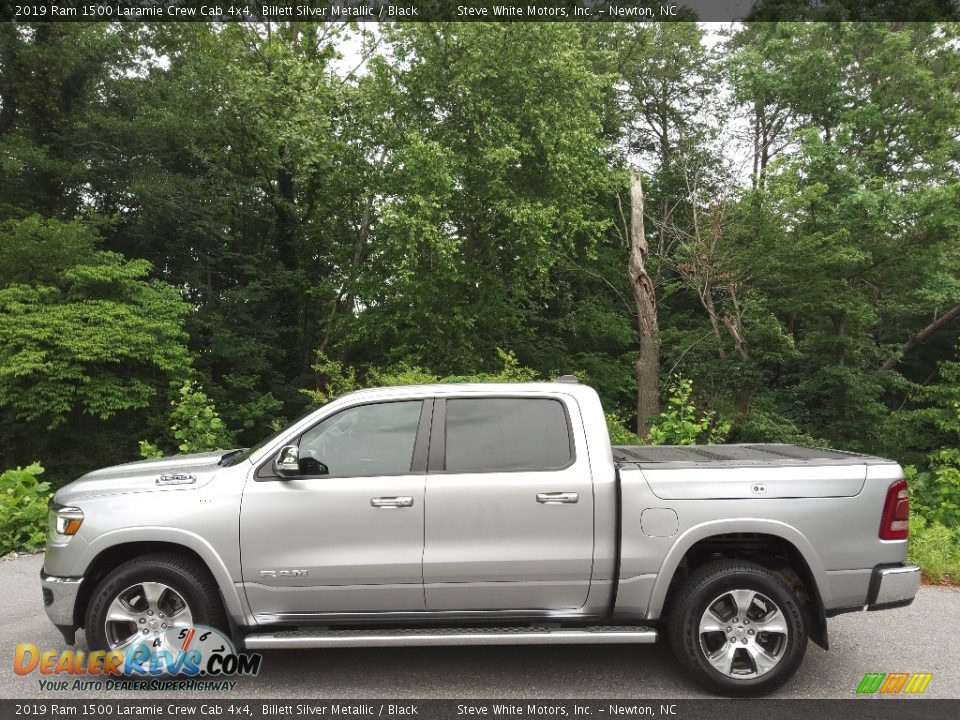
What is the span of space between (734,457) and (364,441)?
7.86ft

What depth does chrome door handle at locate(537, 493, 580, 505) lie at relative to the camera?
169 inches

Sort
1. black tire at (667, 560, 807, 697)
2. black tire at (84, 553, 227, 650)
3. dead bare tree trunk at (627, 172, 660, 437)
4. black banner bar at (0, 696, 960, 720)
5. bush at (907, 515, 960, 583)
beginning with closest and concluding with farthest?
1. black banner bar at (0, 696, 960, 720)
2. black tire at (667, 560, 807, 697)
3. black tire at (84, 553, 227, 650)
4. bush at (907, 515, 960, 583)
5. dead bare tree trunk at (627, 172, 660, 437)

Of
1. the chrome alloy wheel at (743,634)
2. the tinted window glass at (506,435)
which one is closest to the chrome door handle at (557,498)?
the tinted window glass at (506,435)

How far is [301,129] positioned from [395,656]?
646 inches

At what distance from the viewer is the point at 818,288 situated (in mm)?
16828

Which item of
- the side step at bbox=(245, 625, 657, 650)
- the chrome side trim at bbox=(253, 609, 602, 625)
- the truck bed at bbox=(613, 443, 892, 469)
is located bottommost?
the side step at bbox=(245, 625, 657, 650)

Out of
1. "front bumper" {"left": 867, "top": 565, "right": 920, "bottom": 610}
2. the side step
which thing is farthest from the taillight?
the side step

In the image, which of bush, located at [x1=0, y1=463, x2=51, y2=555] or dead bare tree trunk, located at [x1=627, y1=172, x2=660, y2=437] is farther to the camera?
dead bare tree trunk, located at [x1=627, y1=172, x2=660, y2=437]

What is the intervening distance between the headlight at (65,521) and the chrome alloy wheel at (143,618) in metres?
0.49

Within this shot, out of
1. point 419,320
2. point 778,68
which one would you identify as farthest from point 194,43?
point 778,68

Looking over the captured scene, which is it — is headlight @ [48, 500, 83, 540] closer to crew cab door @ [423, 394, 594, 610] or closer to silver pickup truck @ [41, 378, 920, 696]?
silver pickup truck @ [41, 378, 920, 696]

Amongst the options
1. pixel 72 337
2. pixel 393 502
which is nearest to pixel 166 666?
pixel 393 502

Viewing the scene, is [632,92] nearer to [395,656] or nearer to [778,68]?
[778,68]

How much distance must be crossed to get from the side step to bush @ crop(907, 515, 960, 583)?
4.08 m
